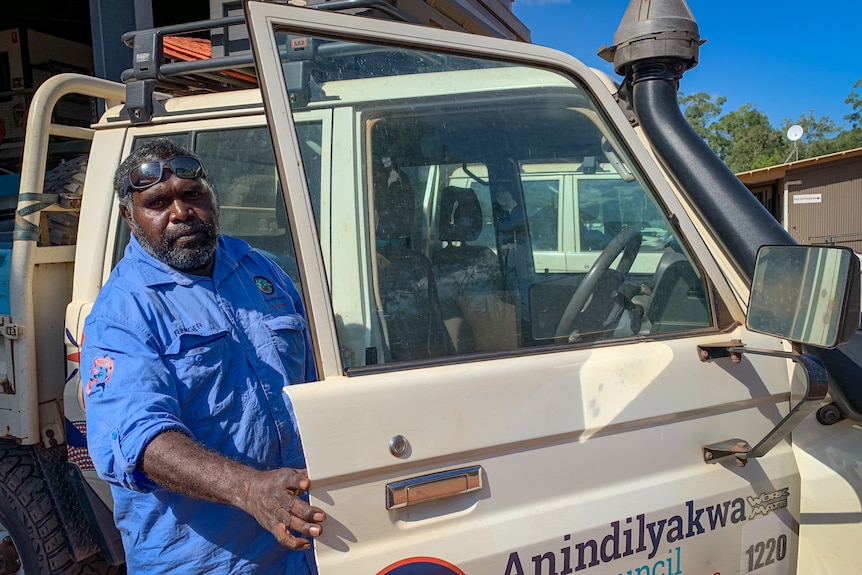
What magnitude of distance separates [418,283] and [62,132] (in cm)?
182

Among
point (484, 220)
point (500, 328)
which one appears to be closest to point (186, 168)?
point (484, 220)

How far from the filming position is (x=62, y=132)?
2508 millimetres

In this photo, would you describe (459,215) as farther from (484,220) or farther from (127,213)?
(127,213)

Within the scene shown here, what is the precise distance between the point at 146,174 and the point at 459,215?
822 millimetres

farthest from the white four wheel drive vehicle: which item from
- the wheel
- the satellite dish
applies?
the satellite dish

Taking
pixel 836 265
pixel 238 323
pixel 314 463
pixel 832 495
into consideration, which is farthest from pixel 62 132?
pixel 832 495

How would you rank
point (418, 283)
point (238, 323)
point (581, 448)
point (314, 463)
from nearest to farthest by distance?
point (314, 463), point (581, 448), point (418, 283), point (238, 323)

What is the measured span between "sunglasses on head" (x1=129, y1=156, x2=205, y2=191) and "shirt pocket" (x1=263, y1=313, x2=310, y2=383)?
0.45 meters

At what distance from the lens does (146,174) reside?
5.57 ft

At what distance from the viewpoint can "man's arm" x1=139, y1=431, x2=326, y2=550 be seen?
3.75ft

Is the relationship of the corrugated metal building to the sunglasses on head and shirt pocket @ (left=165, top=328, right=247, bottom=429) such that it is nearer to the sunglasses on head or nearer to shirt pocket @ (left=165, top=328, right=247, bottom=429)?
the sunglasses on head

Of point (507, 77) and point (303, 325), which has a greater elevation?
point (507, 77)

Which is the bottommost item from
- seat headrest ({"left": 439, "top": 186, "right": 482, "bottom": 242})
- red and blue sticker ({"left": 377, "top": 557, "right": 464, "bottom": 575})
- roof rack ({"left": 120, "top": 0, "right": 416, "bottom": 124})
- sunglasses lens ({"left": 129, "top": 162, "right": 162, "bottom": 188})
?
red and blue sticker ({"left": 377, "top": 557, "right": 464, "bottom": 575})

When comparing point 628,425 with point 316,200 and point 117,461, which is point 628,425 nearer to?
point 316,200
